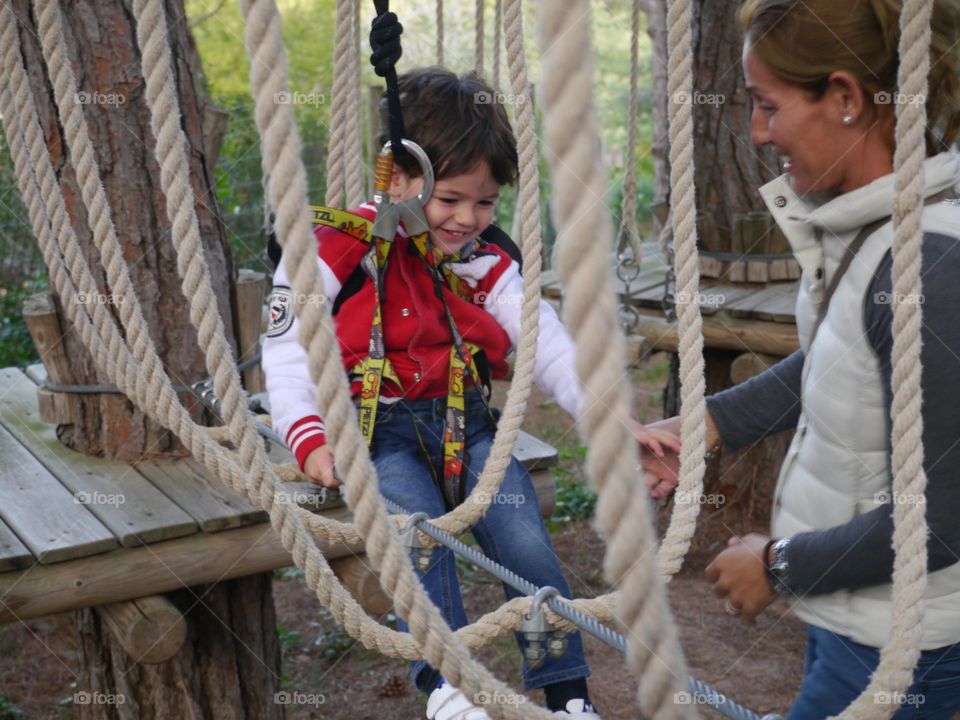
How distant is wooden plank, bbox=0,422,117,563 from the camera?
1.78m

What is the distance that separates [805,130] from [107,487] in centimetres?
145

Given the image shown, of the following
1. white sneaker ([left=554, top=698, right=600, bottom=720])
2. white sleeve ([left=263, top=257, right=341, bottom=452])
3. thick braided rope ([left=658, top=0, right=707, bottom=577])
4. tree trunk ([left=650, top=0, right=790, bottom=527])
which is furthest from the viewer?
tree trunk ([left=650, top=0, right=790, bottom=527])

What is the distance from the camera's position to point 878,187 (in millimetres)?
1114

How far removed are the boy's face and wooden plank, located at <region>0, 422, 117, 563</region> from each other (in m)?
0.77

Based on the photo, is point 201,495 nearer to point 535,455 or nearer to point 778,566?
point 535,455

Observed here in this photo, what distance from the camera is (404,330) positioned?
175 cm

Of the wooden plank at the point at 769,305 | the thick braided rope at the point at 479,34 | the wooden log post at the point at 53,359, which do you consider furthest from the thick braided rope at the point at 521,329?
the wooden plank at the point at 769,305

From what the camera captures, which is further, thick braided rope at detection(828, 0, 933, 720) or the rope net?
thick braided rope at detection(828, 0, 933, 720)

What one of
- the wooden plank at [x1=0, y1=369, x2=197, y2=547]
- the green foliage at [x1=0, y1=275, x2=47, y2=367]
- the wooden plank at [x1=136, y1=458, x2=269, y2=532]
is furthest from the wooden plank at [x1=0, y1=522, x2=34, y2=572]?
the green foliage at [x1=0, y1=275, x2=47, y2=367]

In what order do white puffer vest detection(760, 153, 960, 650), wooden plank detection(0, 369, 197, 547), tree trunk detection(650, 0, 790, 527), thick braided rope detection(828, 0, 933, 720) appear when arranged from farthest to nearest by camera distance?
1. tree trunk detection(650, 0, 790, 527)
2. wooden plank detection(0, 369, 197, 547)
3. white puffer vest detection(760, 153, 960, 650)
4. thick braided rope detection(828, 0, 933, 720)

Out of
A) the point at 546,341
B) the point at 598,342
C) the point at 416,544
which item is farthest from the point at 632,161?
the point at 598,342

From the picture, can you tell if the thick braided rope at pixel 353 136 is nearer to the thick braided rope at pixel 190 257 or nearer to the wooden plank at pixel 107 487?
the wooden plank at pixel 107 487

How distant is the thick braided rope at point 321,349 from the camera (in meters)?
0.81

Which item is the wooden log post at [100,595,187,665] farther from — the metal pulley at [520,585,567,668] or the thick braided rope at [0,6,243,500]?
the metal pulley at [520,585,567,668]
